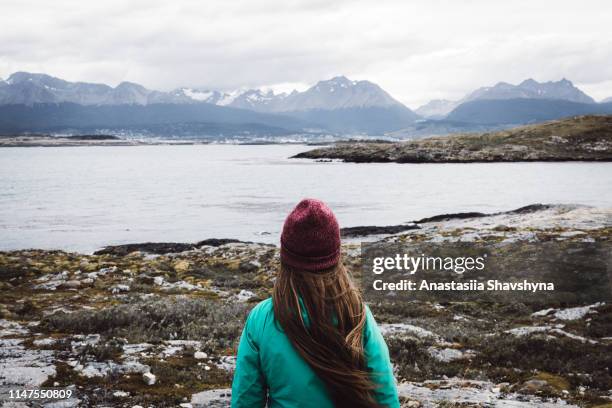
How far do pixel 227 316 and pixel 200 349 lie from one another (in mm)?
2808

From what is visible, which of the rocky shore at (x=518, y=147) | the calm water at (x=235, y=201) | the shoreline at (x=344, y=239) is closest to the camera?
the shoreline at (x=344, y=239)

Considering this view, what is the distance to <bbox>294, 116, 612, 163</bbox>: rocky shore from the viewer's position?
13738 cm

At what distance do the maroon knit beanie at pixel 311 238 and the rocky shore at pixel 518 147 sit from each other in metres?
142

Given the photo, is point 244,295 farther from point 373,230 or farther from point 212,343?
point 373,230

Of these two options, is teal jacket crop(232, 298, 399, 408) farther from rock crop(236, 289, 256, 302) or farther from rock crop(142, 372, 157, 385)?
rock crop(236, 289, 256, 302)

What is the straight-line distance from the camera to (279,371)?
354cm

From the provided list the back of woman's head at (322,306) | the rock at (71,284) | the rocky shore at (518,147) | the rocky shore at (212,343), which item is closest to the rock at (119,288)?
the rocky shore at (212,343)

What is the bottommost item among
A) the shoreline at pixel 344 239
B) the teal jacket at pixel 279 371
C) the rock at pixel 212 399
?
the shoreline at pixel 344 239

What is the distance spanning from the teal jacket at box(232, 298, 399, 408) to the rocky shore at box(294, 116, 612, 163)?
Result: 14204 centimetres

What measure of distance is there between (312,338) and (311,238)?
2.16 ft

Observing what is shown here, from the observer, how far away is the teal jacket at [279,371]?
3.51 metres

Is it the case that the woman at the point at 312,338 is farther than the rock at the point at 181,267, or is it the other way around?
the rock at the point at 181,267

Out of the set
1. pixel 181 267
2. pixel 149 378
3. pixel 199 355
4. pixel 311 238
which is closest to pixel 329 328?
pixel 311 238

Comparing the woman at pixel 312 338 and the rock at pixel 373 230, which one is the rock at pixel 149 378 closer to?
the woman at pixel 312 338
